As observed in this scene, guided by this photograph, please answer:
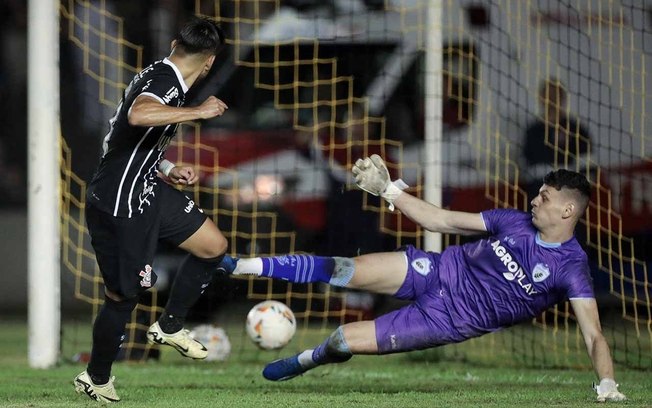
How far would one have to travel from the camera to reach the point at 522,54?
38.8 ft

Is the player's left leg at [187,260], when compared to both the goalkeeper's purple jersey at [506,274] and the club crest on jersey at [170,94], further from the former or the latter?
the goalkeeper's purple jersey at [506,274]

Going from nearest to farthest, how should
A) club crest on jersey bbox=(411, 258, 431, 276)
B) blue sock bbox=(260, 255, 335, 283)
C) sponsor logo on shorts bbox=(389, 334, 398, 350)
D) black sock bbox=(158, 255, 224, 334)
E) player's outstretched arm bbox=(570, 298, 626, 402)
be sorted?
player's outstretched arm bbox=(570, 298, 626, 402), black sock bbox=(158, 255, 224, 334), sponsor logo on shorts bbox=(389, 334, 398, 350), blue sock bbox=(260, 255, 335, 283), club crest on jersey bbox=(411, 258, 431, 276)

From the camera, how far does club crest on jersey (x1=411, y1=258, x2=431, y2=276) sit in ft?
27.4

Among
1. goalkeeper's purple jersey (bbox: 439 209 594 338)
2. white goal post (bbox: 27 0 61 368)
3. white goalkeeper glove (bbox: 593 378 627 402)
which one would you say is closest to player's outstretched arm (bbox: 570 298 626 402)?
white goalkeeper glove (bbox: 593 378 627 402)

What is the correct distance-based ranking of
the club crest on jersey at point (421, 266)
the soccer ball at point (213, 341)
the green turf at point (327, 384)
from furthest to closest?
the soccer ball at point (213, 341) → the club crest on jersey at point (421, 266) → the green turf at point (327, 384)

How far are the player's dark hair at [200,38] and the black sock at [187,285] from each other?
1226mm

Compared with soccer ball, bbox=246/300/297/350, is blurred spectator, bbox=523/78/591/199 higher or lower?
higher

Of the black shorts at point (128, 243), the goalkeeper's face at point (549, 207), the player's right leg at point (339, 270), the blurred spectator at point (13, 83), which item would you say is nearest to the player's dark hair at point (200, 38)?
the black shorts at point (128, 243)

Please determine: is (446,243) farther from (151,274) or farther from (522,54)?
(151,274)

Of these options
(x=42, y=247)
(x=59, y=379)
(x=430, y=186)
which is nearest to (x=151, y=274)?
(x=59, y=379)

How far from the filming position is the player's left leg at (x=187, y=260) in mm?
7793

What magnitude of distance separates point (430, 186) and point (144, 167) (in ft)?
12.2

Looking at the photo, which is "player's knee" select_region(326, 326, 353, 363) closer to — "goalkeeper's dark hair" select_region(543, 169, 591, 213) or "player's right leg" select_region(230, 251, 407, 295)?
"player's right leg" select_region(230, 251, 407, 295)

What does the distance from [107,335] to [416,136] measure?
17.9 ft
